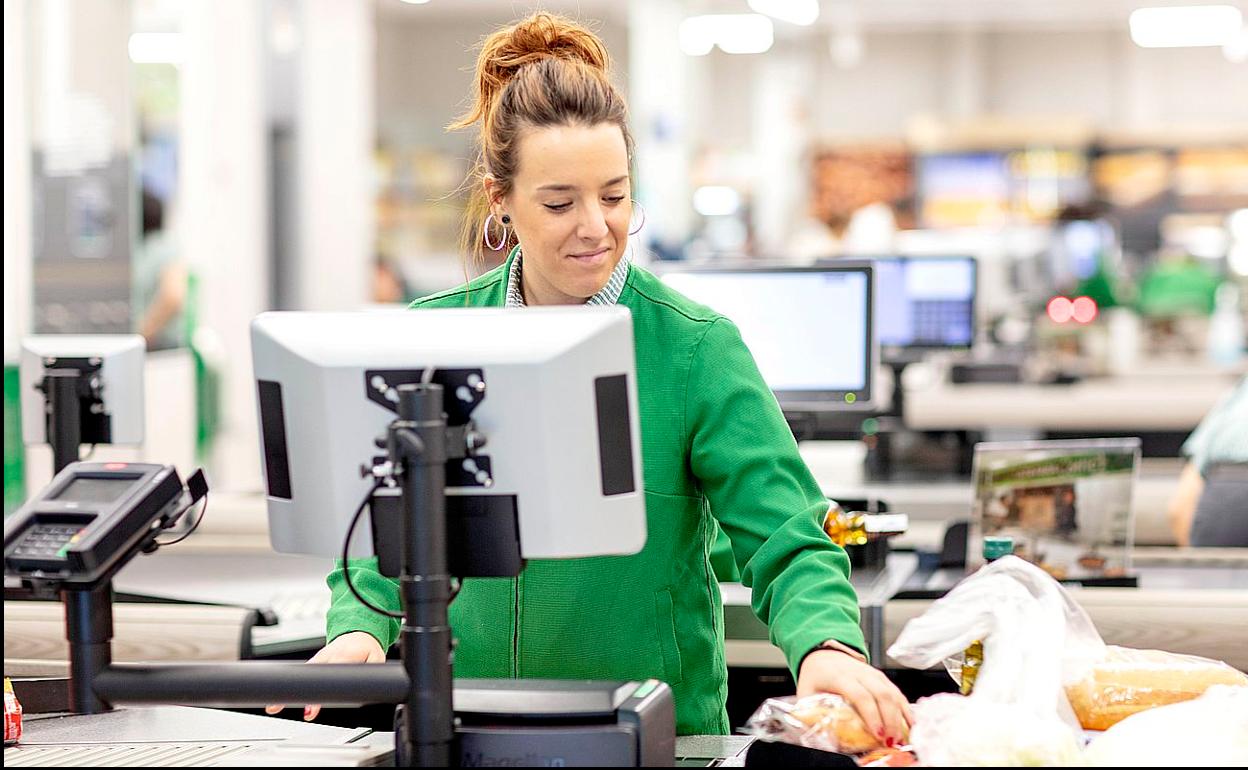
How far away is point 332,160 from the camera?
10.1 m

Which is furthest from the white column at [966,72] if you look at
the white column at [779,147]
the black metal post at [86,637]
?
the black metal post at [86,637]

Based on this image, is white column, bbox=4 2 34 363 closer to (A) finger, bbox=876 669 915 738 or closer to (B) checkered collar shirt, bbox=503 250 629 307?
(B) checkered collar shirt, bbox=503 250 629 307

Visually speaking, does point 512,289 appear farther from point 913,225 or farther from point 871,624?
point 913,225

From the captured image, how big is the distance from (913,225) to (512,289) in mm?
15445

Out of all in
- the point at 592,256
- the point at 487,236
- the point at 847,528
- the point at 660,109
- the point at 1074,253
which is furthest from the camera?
the point at 660,109

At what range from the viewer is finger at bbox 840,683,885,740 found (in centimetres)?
157

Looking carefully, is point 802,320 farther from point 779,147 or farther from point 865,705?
point 779,147

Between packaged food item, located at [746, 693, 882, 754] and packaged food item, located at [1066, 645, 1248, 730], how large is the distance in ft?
0.97

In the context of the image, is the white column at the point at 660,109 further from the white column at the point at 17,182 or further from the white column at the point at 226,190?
the white column at the point at 17,182

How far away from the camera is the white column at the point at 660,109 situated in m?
12.2

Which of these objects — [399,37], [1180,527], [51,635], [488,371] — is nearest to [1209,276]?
[1180,527]

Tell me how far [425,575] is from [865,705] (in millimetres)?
475

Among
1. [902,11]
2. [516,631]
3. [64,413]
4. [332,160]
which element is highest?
[902,11]

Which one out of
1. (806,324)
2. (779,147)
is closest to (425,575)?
(806,324)
